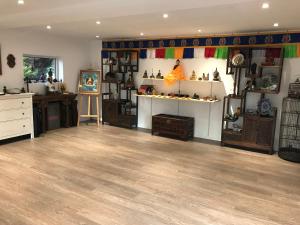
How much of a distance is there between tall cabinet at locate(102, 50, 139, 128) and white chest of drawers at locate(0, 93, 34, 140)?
2.13 metres

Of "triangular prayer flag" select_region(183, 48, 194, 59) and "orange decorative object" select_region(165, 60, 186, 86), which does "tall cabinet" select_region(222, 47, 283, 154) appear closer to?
"triangular prayer flag" select_region(183, 48, 194, 59)

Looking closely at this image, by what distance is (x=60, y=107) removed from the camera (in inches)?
260

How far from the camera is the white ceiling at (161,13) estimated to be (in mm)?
3180

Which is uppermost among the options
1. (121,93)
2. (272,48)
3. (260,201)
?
(272,48)

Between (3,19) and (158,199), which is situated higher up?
(3,19)

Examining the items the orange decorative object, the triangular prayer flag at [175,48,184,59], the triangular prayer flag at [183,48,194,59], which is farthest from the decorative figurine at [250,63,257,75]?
the triangular prayer flag at [175,48,184,59]

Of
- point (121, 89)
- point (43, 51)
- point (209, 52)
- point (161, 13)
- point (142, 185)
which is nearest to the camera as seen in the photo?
point (142, 185)

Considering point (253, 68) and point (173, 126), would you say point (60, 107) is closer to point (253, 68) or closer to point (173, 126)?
point (173, 126)

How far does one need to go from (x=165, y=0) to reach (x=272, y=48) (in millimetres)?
2930

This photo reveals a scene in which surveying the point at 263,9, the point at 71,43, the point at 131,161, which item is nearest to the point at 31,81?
the point at 71,43

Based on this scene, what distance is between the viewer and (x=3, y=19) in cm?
443

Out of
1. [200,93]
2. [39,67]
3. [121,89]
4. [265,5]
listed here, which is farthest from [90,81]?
[265,5]

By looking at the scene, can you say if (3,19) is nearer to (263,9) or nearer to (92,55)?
(92,55)

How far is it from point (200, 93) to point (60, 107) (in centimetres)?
364
